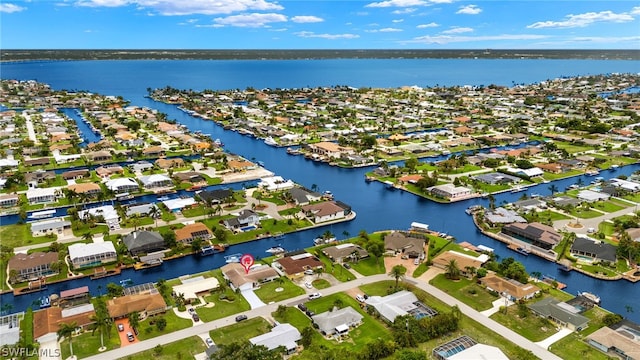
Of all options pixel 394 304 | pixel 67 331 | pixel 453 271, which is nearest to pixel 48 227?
pixel 67 331

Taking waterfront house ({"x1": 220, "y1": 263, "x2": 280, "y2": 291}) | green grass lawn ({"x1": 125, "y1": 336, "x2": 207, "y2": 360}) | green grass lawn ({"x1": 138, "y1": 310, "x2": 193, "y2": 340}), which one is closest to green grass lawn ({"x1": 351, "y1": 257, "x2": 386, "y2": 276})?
waterfront house ({"x1": 220, "y1": 263, "x2": 280, "y2": 291})

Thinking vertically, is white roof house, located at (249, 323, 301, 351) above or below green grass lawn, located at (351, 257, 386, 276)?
above

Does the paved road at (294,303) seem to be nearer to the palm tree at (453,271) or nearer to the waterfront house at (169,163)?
the palm tree at (453,271)

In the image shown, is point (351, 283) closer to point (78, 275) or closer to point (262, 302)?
point (262, 302)

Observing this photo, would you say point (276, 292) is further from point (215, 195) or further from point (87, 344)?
point (215, 195)

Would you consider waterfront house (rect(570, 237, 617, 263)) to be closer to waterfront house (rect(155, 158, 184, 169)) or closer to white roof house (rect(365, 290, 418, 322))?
white roof house (rect(365, 290, 418, 322))

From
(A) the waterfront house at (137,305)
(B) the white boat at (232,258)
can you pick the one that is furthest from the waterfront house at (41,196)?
(A) the waterfront house at (137,305)
